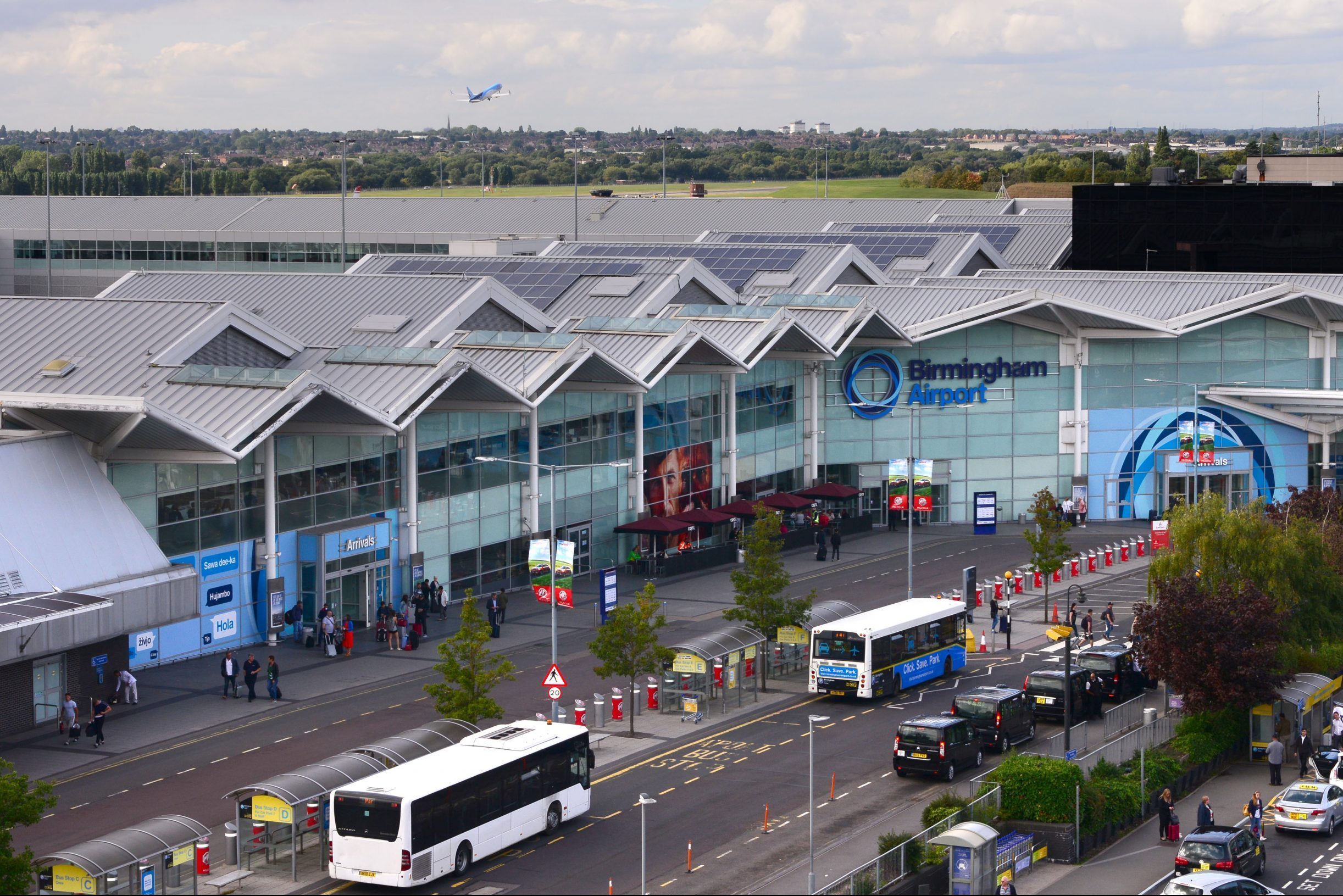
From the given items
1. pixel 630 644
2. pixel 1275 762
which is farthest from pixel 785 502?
pixel 1275 762

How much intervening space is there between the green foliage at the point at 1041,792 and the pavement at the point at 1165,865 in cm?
118

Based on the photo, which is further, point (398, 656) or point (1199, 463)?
point (1199, 463)

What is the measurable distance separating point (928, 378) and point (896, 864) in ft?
185

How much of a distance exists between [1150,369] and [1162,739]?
1746 inches

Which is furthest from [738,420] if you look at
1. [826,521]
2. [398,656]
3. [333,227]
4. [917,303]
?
[333,227]

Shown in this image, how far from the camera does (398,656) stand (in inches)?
2338

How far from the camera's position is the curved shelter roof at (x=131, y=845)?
107 feet

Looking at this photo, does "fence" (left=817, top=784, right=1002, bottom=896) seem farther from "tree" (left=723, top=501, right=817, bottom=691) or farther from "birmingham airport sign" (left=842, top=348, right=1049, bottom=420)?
"birmingham airport sign" (left=842, top=348, right=1049, bottom=420)

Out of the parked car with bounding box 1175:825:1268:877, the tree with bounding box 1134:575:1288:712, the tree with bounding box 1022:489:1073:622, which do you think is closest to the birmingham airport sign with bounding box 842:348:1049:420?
the tree with bounding box 1022:489:1073:622

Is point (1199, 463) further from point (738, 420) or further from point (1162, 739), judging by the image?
point (1162, 739)

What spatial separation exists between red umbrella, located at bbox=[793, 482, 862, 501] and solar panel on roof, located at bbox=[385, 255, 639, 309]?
16.2 meters

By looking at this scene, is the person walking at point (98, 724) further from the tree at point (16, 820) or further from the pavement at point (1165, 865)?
the pavement at point (1165, 865)

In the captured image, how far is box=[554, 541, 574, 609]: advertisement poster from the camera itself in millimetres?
50750

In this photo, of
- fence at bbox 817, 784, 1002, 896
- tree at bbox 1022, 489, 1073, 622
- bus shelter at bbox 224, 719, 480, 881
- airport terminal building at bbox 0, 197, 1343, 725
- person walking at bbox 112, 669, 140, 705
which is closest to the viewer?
fence at bbox 817, 784, 1002, 896
